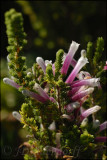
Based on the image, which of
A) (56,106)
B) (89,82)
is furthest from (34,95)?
(89,82)

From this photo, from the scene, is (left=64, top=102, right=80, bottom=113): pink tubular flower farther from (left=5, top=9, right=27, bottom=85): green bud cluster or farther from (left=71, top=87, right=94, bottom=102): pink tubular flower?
(left=5, top=9, right=27, bottom=85): green bud cluster

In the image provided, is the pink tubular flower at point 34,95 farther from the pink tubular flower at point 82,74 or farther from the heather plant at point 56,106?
the pink tubular flower at point 82,74

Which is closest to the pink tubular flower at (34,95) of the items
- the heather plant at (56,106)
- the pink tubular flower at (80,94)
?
the heather plant at (56,106)

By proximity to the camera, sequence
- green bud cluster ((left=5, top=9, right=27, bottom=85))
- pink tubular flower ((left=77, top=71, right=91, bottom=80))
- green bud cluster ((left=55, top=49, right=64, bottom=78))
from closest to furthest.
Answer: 1. green bud cluster ((left=5, top=9, right=27, bottom=85))
2. green bud cluster ((left=55, top=49, right=64, bottom=78))
3. pink tubular flower ((left=77, top=71, right=91, bottom=80))

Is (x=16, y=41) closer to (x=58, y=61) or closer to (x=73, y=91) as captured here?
(x=58, y=61)

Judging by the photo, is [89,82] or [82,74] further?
[82,74]

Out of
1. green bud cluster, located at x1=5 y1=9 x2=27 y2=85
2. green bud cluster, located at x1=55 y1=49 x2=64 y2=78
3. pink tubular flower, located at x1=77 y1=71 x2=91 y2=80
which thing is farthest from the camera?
pink tubular flower, located at x1=77 y1=71 x2=91 y2=80

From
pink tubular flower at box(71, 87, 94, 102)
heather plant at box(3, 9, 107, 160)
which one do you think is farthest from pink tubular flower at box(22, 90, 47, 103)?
pink tubular flower at box(71, 87, 94, 102)

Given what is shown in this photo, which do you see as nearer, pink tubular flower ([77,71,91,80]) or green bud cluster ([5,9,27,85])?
green bud cluster ([5,9,27,85])

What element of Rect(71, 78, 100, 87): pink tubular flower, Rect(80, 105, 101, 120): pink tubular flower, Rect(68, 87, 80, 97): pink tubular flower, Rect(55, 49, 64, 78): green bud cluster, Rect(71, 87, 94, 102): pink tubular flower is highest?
Rect(55, 49, 64, 78): green bud cluster

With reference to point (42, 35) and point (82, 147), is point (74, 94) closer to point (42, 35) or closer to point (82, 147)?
point (82, 147)

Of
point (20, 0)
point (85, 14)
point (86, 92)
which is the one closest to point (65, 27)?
point (85, 14)
